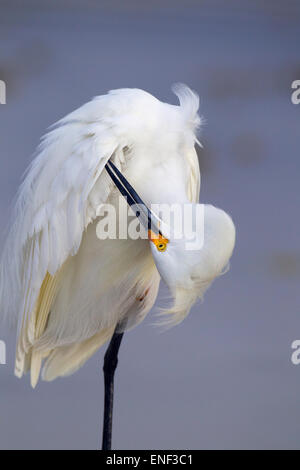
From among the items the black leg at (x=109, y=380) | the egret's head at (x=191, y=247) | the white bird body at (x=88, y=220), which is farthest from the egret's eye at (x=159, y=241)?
the black leg at (x=109, y=380)

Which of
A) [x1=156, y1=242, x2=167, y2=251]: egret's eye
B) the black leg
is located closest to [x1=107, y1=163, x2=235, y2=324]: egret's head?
[x1=156, y1=242, x2=167, y2=251]: egret's eye

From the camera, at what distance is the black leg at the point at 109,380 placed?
291 centimetres

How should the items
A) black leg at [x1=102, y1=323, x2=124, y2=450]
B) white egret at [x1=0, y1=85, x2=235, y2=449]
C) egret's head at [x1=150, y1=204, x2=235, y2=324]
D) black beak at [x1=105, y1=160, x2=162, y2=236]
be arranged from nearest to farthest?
egret's head at [x1=150, y1=204, x2=235, y2=324]
black beak at [x1=105, y1=160, x2=162, y2=236]
white egret at [x1=0, y1=85, x2=235, y2=449]
black leg at [x1=102, y1=323, x2=124, y2=450]

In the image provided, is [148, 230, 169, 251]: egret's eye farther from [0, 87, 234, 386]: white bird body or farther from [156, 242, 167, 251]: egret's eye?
[0, 87, 234, 386]: white bird body

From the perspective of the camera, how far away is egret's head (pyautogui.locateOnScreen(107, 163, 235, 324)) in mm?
2137

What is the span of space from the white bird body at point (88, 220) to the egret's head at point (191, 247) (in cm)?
9

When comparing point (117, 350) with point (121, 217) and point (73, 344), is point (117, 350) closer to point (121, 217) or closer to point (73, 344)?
point (73, 344)

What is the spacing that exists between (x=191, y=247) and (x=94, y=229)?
1.95ft

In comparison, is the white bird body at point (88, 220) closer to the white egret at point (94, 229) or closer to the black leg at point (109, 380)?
the white egret at point (94, 229)

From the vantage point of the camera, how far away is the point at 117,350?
9.73 feet

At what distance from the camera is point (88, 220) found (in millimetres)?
2521

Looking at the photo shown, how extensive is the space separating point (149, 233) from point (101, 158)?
12.6 inches

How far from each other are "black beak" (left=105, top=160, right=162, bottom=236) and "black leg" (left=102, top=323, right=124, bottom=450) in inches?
26.0

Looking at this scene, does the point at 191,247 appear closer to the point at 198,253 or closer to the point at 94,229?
the point at 198,253
